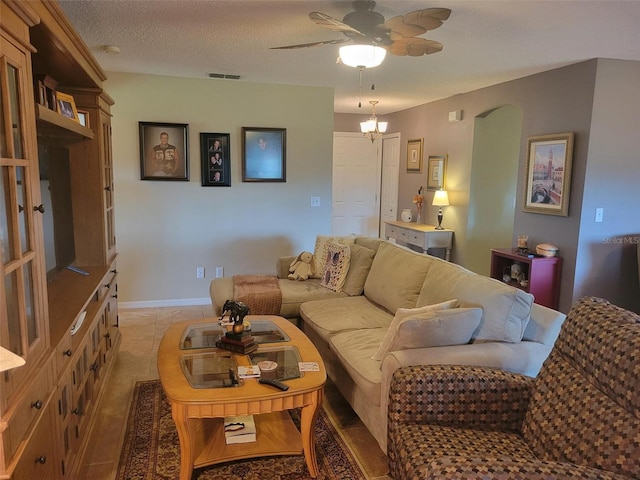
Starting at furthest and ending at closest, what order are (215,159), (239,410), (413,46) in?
(215,159) → (413,46) → (239,410)

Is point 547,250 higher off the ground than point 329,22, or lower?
lower

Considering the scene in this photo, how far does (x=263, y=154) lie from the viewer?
4918mm

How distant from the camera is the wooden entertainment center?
4.53ft

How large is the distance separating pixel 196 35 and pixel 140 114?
1.63 meters

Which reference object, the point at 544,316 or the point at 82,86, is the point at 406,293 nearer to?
the point at 544,316

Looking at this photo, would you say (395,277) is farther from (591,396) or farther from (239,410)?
(591,396)

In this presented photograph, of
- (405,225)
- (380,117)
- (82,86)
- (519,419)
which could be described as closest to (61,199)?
(82,86)

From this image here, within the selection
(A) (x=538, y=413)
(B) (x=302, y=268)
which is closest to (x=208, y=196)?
Answer: (B) (x=302, y=268)

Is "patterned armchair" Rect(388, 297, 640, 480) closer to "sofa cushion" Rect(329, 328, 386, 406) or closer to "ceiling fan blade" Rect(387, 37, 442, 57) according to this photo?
"sofa cushion" Rect(329, 328, 386, 406)

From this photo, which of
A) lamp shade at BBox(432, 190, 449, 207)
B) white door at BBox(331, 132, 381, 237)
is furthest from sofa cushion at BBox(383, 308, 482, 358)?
white door at BBox(331, 132, 381, 237)

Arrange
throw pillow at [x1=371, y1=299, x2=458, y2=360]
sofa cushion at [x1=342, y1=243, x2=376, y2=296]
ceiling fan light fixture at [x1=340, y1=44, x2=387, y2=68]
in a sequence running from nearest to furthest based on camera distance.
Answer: throw pillow at [x1=371, y1=299, x2=458, y2=360] → ceiling fan light fixture at [x1=340, y1=44, x2=387, y2=68] → sofa cushion at [x1=342, y1=243, x2=376, y2=296]

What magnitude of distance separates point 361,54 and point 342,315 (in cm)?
166

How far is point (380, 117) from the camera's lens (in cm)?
752

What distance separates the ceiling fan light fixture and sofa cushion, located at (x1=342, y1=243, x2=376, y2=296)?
1.66m
